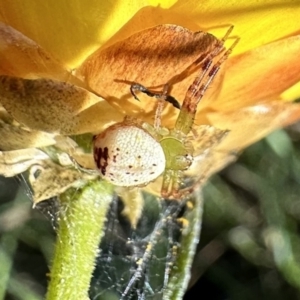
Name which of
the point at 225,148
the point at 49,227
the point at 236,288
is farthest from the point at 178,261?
the point at 236,288

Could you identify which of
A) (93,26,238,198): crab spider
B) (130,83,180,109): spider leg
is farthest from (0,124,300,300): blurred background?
(130,83,180,109): spider leg

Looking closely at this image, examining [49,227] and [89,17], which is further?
[49,227]

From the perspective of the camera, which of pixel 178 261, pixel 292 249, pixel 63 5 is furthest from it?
pixel 292 249

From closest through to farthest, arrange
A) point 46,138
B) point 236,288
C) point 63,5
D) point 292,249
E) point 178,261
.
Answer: point 63,5 → point 46,138 → point 178,261 → point 292,249 → point 236,288

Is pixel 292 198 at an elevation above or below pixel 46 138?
above

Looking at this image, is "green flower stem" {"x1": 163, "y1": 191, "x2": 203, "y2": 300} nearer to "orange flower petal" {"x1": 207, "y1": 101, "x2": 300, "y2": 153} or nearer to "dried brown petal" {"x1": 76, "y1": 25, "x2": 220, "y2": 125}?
"orange flower petal" {"x1": 207, "y1": 101, "x2": 300, "y2": 153}

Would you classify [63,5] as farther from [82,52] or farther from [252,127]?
[252,127]

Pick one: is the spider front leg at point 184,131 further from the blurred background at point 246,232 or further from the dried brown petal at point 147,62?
the blurred background at point 246,232

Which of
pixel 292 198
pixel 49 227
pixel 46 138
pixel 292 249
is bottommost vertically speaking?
pixel 46 138

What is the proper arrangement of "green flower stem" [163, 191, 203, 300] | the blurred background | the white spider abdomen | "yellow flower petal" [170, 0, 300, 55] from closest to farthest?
"yellow flower petal" [170, 0, 300, 55] → the white spider abdomen → "green flower stem" [163, 191, 203, 300] → the blurred background
